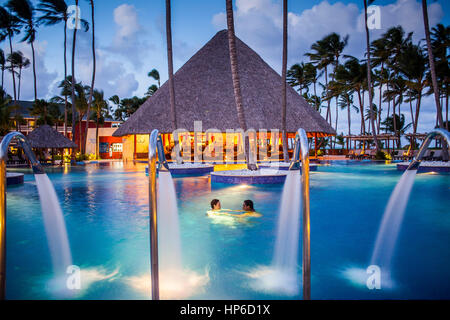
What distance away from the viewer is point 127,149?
30922 millimetres

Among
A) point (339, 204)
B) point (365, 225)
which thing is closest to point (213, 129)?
point (339, 204)

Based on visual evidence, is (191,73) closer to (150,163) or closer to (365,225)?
(365,225)

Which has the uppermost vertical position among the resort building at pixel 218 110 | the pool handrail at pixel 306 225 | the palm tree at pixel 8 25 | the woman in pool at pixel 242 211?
the palm tree at pixel 8 25

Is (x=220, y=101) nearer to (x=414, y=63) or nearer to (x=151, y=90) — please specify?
(x=414, y=63)

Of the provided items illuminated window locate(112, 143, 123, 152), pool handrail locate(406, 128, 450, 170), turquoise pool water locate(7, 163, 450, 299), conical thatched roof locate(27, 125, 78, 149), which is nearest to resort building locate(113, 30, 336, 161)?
conical thatched roof locate(27, 125, 78, 149)

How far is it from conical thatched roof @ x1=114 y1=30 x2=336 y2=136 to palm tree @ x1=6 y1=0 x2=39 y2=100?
1701 centimetres

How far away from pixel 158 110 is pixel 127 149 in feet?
21.8

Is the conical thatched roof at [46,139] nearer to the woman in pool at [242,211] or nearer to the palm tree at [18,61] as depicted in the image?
the woman in pool at [242,211]

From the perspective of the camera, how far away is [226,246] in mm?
4988

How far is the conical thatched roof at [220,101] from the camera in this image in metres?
25.1

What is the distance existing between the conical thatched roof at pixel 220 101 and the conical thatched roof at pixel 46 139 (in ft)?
15.5

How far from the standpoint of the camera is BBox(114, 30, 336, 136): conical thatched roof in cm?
2512

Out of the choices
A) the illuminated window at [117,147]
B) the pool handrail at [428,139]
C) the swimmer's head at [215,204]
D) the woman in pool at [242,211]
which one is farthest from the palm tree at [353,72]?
the pool handrail at [428,139]

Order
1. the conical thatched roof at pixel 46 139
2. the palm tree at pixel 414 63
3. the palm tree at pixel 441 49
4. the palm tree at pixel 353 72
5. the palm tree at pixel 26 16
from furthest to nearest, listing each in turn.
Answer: the palm tree at pixel 353 72 → the palm tree at pixel 26 16 → the palm tree at pixel 414 63 → the palm tree at pixel 441 49 → the conical thatched roof at pixel 46 139
